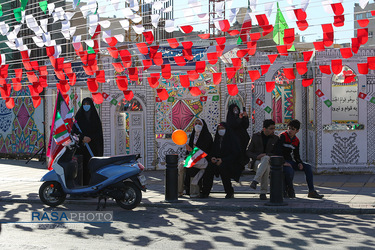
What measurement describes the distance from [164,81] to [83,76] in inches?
89.7

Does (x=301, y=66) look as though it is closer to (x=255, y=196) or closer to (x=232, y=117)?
(x=255, y=196)

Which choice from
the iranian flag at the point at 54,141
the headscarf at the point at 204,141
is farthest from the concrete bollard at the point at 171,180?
the iranian flag at the point at 54,141

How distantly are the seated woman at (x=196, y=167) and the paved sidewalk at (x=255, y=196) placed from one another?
0.26m

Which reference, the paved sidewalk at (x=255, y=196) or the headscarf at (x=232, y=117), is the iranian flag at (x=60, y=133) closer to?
the paved sidewalk at (x=255, y=196)

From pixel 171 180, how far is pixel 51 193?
6.80 ft

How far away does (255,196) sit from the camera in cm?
1120

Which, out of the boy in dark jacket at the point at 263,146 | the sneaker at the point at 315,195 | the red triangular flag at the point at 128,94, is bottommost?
the sneaker at the point at 315,195

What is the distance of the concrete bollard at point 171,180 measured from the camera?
10.6 metres

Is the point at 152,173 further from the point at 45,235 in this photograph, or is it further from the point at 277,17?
the point at 45,235

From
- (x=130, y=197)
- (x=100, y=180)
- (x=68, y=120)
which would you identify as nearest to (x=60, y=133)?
(x=68, y=120)

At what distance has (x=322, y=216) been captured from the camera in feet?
30.4

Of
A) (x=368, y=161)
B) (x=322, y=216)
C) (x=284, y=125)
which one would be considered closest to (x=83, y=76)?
(x=284, y=125)

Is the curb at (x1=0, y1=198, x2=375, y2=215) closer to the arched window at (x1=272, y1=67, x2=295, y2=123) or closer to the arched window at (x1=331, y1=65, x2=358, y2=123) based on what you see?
the arched window at (x1=331, y1=65, x2=358, y2=123)

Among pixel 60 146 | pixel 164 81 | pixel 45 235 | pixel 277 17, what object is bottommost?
pixel 45 235
